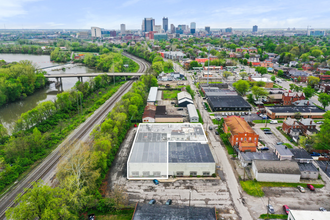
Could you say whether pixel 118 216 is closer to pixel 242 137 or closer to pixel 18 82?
pixel 242 137

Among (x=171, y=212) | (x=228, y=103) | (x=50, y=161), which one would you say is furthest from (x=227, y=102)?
(x=50, y=161)

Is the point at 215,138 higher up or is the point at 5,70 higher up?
the point at 5,70

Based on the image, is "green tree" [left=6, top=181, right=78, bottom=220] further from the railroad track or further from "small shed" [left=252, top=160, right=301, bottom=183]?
"small shed" [left=252, top=160, right=301, bottom=183]

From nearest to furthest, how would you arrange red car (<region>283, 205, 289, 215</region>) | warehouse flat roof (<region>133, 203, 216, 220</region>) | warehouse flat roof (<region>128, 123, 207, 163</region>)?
warehouse flat roof (<region>133, 203, 216, 220</region>)
red car (<region>283, 205, 289, 215</region>)
warehouse flat roof (<region>128, 123, 207, 163</region>)

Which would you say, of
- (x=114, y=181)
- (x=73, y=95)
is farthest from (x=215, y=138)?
(x=73, y=95)

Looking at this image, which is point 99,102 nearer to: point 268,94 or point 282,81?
point 268,94

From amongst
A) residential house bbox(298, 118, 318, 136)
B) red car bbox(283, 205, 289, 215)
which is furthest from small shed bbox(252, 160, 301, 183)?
residential house bbox(298, 118, 318, 136)

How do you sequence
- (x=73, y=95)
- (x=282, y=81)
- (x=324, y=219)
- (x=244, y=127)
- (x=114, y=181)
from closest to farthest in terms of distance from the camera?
(x=324, y=219) < (x=114, y=181) < (x=244, y=127) < (x=73, y=95) < (x=282, y=81)
